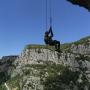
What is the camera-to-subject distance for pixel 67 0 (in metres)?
38.8

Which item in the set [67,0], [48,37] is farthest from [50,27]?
[67,0]

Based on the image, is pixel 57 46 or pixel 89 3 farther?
pixel 57 46

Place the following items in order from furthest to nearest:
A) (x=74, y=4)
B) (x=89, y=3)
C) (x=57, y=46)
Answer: (x=57, y=46) → (x=74, y=4) → (x=89, y=3)

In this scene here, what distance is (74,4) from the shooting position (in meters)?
38.8

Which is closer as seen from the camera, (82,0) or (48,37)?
(82,0)

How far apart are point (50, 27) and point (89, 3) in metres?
10.3

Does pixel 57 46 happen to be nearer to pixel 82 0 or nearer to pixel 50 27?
pixel 50 27

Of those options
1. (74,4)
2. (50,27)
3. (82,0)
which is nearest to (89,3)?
(82,0)

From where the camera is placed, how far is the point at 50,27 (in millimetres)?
45594

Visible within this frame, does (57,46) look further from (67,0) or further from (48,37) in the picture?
(67,0)

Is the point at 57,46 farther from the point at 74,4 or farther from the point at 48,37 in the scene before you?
the point at 74,4

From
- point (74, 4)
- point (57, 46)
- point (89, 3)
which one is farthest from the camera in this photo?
point (57, 46)

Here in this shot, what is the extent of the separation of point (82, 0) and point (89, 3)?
A: 0.72m

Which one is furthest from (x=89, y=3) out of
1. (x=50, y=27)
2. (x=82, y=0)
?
(x=50, y=27)
